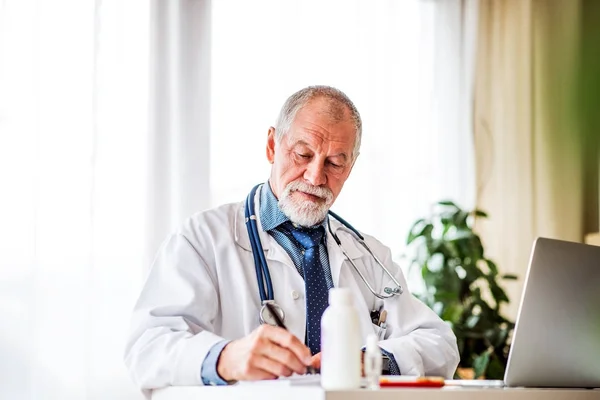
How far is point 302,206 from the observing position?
6.21 ft

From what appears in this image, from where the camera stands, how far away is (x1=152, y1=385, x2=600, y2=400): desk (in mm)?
983

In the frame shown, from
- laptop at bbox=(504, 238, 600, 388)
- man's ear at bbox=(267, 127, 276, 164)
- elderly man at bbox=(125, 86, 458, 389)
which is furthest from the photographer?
man's ear at bbox=(267, 127, 276, 164)

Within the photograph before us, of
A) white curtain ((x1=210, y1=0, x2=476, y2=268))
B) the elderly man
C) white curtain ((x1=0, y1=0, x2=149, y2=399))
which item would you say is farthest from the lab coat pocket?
white curtain ((x1=210, y1=0, x2=476, y2=268))

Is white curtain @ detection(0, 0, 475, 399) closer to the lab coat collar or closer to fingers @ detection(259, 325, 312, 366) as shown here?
the lab coat collar

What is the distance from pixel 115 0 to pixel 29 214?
842 millimetres

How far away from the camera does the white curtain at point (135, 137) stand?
256 cm

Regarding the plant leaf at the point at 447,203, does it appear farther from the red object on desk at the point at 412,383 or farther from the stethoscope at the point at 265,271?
the red object on desk at the point at 412,383

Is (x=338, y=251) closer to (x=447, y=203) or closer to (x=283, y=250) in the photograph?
(x=283, y=250)

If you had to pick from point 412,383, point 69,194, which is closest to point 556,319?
point 412,383

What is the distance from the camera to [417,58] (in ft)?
12.1

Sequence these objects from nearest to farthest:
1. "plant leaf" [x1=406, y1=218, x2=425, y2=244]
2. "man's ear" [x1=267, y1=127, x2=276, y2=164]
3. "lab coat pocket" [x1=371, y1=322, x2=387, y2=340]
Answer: "lab coat pocket" [x1=371, y1=322, x2=387, y2=340] → "man's ear" [x1=267, y1=127, x2=276, y2=164] → "plant leaf" [x1=406, y1=218, x2=425, y2=244]

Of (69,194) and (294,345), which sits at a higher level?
(69,194)

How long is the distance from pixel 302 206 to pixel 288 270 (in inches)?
6.5

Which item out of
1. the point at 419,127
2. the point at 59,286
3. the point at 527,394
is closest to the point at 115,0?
the point at 59,286
